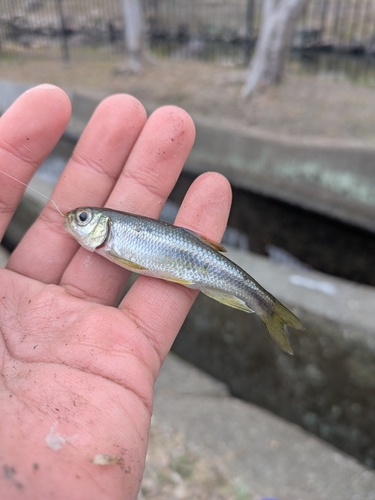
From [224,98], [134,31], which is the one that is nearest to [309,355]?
[224,98]

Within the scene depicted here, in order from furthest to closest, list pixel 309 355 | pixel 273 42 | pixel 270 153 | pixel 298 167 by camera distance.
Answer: pixel 273 42
pixel 270 153
pixel 298 167
pixel 309 355

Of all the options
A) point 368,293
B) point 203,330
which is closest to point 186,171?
point 203,330

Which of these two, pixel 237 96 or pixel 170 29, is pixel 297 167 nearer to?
pixel 237 96

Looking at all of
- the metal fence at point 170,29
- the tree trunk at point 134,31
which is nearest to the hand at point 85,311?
the tree trunk at point 134,31

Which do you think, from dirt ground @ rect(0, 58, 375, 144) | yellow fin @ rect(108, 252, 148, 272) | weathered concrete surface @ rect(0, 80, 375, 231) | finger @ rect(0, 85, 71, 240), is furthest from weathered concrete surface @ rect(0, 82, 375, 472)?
dirt ground @ rect(0, 58, 375, 144)

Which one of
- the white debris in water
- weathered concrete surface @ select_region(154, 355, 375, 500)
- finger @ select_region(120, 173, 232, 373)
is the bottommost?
weathered concrete surface @ select_region(154, 355, 375, 500)

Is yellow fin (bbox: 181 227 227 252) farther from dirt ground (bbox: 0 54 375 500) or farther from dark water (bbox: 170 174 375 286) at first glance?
dark water (bbox: 170 174 375 286)

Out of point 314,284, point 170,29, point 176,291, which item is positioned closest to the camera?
point 176,291
